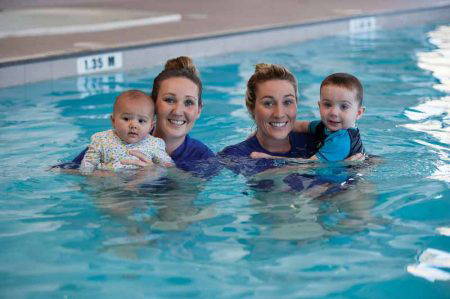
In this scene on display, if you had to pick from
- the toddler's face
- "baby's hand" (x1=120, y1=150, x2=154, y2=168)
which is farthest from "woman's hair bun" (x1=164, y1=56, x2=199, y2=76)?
the toddler's face

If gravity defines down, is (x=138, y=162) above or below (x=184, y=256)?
above

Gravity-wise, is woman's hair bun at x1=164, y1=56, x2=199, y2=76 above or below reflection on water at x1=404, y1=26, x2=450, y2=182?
above

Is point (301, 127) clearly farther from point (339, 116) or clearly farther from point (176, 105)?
point (176, 105)

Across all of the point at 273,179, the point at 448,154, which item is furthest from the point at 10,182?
the point at 448,154

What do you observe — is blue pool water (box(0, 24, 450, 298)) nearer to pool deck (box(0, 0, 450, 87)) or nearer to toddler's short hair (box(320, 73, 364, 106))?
toddler's short hair (box(320, 73, 364, 106))

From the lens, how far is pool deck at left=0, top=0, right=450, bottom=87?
7.78 metres

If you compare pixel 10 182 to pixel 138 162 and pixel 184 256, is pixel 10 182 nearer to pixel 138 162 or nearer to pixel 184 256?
pixel 138 162

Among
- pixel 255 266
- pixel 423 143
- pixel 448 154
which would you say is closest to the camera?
pixel 255 266

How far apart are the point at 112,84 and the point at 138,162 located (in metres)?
3.84

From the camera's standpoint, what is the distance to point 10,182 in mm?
4391

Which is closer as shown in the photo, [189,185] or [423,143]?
[189,185]

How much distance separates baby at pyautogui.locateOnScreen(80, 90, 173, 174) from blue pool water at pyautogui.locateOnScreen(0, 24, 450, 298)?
106 millimetres

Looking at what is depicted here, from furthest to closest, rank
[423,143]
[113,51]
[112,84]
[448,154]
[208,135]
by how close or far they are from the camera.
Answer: [113,51], [112,84], [208,135], [423,143], [448,154]

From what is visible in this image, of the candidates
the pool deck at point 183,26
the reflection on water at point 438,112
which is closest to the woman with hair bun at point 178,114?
the reflection on water at point 438,112
